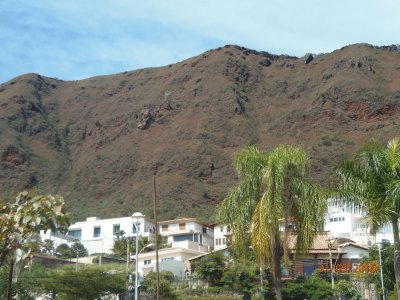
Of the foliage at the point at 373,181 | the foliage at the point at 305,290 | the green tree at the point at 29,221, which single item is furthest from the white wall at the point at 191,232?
the green tree at the point at 29,221

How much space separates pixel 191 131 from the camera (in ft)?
549

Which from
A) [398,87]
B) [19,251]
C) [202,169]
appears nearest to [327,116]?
[398,87]

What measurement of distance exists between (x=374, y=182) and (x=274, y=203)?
12.5 feet

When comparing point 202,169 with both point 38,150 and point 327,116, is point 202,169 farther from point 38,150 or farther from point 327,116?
point 38,150

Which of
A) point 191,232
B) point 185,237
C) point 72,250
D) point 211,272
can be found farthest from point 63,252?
point 211,272

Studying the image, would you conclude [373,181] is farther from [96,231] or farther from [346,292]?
[96,231]

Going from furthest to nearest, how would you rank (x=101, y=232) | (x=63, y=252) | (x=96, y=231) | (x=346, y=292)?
(x=96, y=231), (x=101, y=232), (x=63, y=252), (x=346, y=292)

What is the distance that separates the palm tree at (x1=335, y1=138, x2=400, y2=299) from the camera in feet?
55.3

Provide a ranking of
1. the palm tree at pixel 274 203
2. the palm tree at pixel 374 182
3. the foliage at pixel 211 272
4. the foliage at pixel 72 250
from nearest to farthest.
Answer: the palm tree at pixel 374 182 → the palm tree at pixel 274 203 → the foliage at pixel 211 272 → the foliage at pixel 72 250

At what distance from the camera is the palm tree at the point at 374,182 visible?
16859mm

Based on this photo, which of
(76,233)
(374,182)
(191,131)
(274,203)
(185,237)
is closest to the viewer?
(374,182)

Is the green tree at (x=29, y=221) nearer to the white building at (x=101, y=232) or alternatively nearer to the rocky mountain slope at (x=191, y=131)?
the white building at (x=101, y=232)

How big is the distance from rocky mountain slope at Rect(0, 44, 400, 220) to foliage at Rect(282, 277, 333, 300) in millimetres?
88322

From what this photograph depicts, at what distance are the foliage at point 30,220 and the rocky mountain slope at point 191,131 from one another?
113289mm
